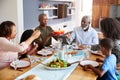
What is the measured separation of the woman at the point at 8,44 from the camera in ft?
5.48

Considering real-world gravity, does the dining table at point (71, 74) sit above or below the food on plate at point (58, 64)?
below

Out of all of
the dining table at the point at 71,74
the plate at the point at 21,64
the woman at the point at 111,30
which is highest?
the woman at the point at 111,30

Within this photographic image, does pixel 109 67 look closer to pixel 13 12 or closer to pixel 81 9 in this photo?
pixel 13 12

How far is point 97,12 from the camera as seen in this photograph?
5.84m

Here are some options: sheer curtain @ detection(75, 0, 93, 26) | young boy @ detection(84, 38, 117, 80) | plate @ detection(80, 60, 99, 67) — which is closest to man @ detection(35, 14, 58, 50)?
plate @ detection(80, 60, 99, 67)

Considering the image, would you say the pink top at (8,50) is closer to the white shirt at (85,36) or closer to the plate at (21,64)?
the plate at (21,64)

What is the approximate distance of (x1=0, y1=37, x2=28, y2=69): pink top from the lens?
5.47ft

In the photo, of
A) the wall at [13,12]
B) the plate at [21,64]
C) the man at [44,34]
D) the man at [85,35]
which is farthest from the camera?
the wall at [13,12]

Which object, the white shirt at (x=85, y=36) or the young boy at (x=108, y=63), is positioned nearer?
the young boy at (x=108, y=63)

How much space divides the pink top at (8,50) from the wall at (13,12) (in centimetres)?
124

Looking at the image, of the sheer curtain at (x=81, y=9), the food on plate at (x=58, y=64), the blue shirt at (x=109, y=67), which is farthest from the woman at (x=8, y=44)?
the sheer curtain at (x=81, y=9)

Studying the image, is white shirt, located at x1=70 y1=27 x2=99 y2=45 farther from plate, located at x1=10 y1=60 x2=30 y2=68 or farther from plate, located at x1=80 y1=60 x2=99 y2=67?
plate, located at x1=10 y1=60 x2=30 y2=68

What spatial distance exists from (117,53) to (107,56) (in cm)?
34

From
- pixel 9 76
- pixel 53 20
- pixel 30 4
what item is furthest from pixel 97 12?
pixel 9 76
